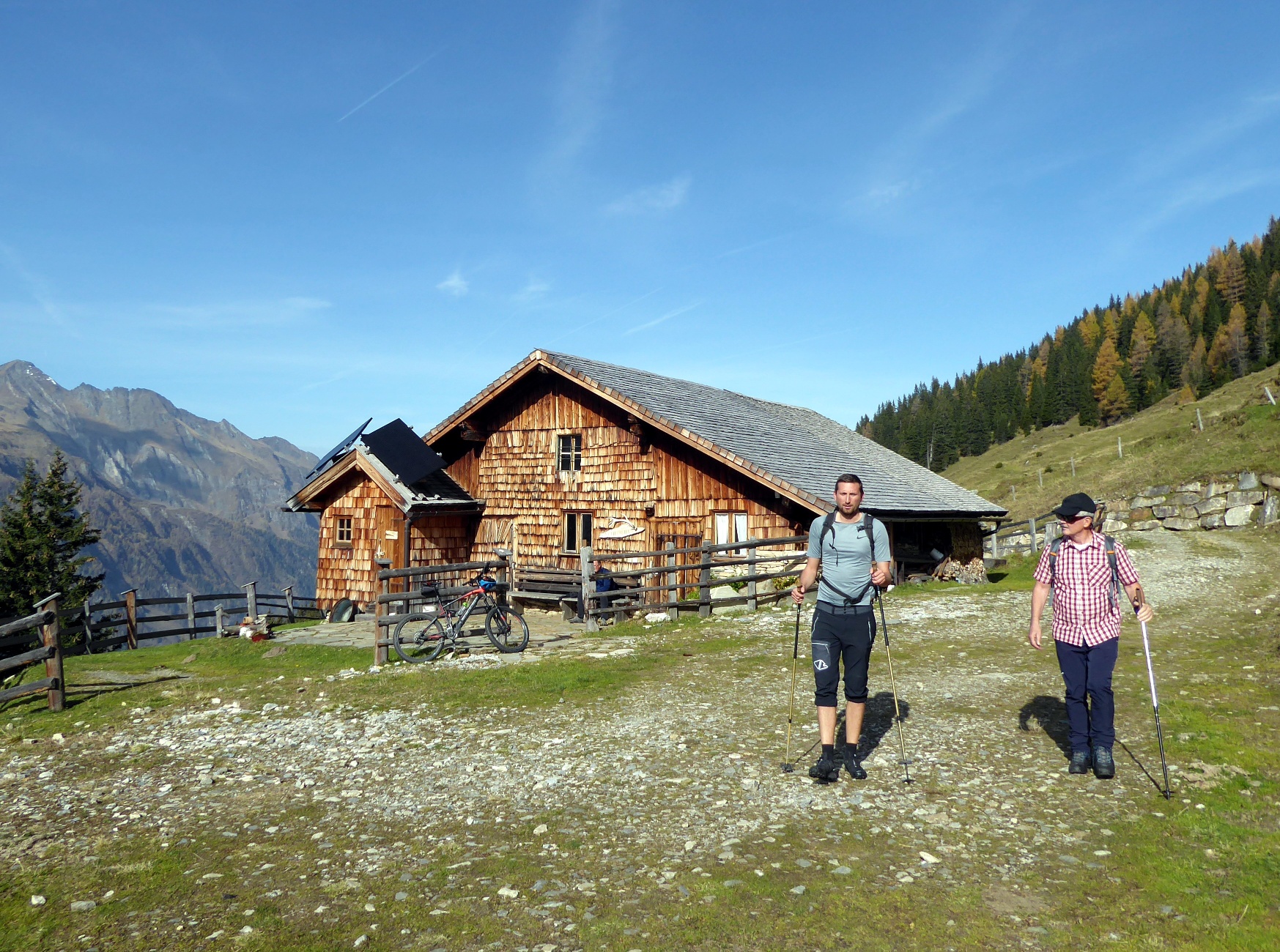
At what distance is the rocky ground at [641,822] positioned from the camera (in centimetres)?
462

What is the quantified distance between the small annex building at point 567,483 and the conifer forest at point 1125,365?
91.2 metres

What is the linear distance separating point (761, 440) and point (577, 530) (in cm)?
580

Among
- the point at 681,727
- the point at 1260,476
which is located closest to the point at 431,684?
the point at 681,727

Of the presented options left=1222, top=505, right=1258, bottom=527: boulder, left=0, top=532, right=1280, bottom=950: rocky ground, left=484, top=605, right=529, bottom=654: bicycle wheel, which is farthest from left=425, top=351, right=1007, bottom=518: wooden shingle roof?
left=1222, top=505, right=1258, bottom=527: boulder

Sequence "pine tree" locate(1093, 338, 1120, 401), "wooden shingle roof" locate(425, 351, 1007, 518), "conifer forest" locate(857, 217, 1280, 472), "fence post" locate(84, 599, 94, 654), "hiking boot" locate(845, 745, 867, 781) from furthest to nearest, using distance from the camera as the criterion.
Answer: "pine tree" locate(1093, 338, 1120, 401) < "conifer forest" locate(857, 217, 1280, 472) < "wooden shingle roof" locate(425, 351, 1007, 518) < "fence post" locate(84, 599, 94, 654) < "hiking boot" locate(845, 745, 867, 781)

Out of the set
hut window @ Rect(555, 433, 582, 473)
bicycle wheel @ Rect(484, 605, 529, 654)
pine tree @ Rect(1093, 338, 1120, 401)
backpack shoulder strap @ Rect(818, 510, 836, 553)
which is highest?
pine tree @ Rect(1093, 338, 1120, 401)

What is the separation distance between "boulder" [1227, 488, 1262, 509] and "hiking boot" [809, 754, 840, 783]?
3101 centimetres

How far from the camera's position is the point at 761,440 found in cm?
2308

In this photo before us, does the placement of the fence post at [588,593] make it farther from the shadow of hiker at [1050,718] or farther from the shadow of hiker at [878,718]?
the shadow of hiker at [1050,718]

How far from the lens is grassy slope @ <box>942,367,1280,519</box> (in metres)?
34.8

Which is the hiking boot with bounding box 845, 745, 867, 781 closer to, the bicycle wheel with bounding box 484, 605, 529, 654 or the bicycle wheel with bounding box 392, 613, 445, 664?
the bicycle wheel with bounding box 484, 605, 529, 654

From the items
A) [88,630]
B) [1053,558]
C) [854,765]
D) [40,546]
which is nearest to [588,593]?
[854,765]

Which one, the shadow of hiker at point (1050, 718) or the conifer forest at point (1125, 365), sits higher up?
the conifer forest at point (1125, 365)

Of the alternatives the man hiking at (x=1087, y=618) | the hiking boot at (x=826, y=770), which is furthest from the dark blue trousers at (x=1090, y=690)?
the hiking boot at (x=826, y=770)
